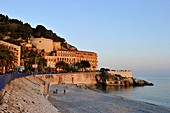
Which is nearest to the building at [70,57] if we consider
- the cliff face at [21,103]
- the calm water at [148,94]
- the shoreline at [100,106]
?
the calm water at [148,94]

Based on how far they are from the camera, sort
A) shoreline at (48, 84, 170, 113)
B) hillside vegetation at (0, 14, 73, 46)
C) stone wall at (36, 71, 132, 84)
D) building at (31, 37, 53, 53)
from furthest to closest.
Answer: building at (31, 37, 53, 53) → hillside vegetation at (0, 14, 73, 46) → stone wall at (36, 71, 132, 84) → shoreline at (48, 84, 170, 113)

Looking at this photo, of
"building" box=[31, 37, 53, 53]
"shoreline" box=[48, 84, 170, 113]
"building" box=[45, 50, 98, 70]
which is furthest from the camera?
"building" box=[31, 37, 53, 53]

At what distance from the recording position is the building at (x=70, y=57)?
12056 centimetres

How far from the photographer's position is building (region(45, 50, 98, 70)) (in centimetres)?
12056

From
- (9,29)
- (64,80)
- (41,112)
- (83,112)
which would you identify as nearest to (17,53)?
(64,80)

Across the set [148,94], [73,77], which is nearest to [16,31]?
[73,77]

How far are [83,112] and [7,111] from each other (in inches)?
497

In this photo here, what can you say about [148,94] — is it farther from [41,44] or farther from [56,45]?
[56,45]

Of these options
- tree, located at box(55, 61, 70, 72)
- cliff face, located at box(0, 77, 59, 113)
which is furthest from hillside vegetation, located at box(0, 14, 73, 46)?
cliff face, located at box(0, 77, 59, 113)

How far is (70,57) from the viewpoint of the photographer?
12912 centimetres

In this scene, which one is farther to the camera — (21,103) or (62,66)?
(62,66)

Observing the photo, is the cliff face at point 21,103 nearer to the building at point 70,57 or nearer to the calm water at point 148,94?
the calm water at point 148,94

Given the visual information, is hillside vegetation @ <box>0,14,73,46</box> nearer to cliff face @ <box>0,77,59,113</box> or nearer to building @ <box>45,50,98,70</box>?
building @ <box>45,50,98,70</box>

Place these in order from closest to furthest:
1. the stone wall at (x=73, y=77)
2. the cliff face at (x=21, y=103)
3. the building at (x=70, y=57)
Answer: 1. the cliff face at (x=21, y=103)
2. the stone wall at (x=73, y=77)
3. the building at (x=70, y=57)
